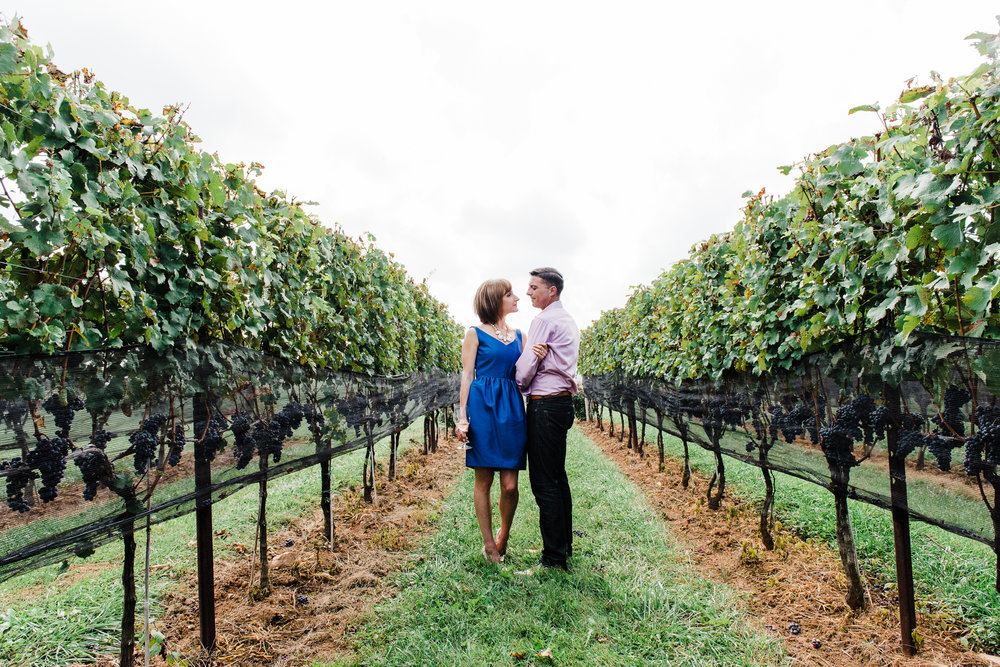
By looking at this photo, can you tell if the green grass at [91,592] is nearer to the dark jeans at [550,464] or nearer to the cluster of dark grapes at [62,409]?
the cluster of dark grapes at [62,409]

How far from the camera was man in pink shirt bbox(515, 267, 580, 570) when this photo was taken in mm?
3273

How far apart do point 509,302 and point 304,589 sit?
7.51 ft

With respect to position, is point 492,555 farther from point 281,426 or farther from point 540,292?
point 540,292

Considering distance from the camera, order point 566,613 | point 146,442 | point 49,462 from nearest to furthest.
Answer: point 49,462
point 146,442
point 566,613

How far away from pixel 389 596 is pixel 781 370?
9.55ft

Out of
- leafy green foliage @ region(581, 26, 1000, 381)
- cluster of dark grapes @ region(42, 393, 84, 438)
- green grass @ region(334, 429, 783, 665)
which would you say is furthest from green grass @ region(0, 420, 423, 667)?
leafy green foliage @ region(581, 26, 1000, 381)

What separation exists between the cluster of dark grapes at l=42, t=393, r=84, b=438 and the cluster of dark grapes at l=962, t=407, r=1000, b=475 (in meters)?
3.22

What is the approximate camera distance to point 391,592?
3.15 m

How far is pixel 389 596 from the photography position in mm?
3100

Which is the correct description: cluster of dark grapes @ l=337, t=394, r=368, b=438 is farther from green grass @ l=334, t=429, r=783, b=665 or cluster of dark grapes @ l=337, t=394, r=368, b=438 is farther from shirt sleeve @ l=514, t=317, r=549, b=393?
shirt sleeve @ l=514, t=317, r=549, b=393

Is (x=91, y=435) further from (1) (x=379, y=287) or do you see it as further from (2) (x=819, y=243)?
(1) (x=379, y=287)

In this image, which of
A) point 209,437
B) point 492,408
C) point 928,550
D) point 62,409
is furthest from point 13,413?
point 928,550

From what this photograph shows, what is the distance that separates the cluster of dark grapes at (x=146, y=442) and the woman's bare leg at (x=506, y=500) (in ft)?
6.23

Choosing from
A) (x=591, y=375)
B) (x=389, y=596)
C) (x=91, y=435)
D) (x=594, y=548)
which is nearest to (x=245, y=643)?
(x=389, y=596)
